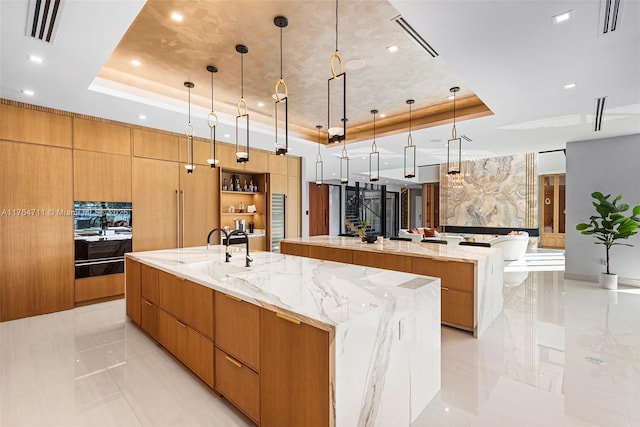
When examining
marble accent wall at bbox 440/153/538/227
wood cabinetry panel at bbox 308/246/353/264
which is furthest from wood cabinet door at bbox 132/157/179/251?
marble accent wall at bbox 440/153/538/227

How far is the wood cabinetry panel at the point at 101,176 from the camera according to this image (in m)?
4.41

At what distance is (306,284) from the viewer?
208 cm

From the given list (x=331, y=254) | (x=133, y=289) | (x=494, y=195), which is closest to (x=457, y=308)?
(x=331, y=254)

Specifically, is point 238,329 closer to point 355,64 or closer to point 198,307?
point 198,307

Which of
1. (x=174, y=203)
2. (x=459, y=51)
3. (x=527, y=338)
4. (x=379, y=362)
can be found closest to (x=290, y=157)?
(x=174, y=203)

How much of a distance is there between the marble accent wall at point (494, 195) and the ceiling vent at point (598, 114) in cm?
529

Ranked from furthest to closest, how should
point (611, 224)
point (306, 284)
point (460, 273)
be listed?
point (611, 224) < point (460, 273) < point (306, 284)

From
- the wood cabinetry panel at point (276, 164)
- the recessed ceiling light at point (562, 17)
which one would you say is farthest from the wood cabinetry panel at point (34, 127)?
the recessed ceiling light at point (562, 17)

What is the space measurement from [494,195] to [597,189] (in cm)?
558

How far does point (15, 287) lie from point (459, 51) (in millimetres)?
5755

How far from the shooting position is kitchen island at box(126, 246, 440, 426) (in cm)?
144

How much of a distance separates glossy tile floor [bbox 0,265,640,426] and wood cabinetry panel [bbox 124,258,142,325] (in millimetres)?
183

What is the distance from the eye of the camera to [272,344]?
1679 millimetres

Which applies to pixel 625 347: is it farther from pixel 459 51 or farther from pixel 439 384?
pixel 459 51
